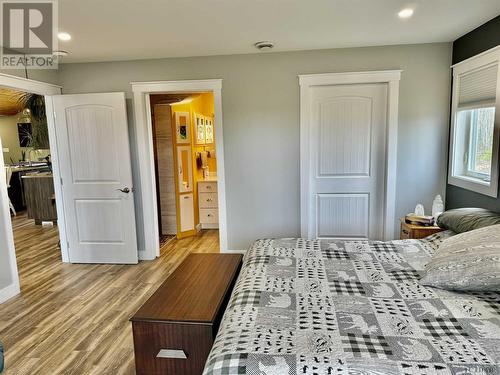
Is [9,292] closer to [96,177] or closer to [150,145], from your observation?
[96,177]

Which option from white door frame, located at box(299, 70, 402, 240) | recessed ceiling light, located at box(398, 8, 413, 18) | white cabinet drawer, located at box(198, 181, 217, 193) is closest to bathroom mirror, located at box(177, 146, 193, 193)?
white cabinet drawer, located at box(198, 181, 217, 193)

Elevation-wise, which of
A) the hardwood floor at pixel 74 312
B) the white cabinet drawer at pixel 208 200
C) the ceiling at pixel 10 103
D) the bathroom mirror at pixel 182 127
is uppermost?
the ceiling at pixel 10 103

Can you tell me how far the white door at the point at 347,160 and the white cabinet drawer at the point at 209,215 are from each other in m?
1.98

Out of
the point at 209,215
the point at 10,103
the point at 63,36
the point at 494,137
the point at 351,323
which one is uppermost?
the point at 10,103

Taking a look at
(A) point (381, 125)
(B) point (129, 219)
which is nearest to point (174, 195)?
(B) point (129, 219)

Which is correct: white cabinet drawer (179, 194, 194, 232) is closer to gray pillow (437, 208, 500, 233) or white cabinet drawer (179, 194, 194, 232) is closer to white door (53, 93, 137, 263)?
white door (53, 93, 137, 263)

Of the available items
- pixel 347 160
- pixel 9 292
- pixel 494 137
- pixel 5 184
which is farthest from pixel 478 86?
pixel 9 292

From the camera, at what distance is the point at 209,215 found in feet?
17.9

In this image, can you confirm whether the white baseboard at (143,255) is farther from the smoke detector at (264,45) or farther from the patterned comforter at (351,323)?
the smoke detector at (264,45)

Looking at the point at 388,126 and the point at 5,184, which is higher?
the point at 388,126

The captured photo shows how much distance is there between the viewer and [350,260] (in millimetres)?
2111

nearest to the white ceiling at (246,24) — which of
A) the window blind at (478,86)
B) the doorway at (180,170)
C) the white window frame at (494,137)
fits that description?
the white window frame at (494,137)

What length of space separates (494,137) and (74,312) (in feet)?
12.5

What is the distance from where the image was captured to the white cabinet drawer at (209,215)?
5.45m
